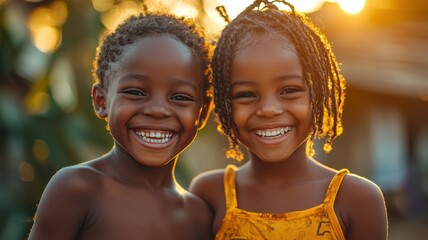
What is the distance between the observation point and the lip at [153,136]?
9.95 ft

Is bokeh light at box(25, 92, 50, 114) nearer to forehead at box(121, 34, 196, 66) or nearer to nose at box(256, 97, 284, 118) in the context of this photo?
forehead at box(121, 34, 196, 66)

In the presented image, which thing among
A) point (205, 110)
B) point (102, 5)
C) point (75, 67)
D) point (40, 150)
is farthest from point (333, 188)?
point (102, 5)

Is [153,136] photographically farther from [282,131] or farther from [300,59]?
[300,59]

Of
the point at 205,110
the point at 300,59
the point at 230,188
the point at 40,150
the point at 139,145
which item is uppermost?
the point at 300,59

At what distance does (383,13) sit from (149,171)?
7.83 m

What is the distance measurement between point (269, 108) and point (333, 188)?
0.46 m

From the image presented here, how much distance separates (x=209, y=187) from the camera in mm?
3414

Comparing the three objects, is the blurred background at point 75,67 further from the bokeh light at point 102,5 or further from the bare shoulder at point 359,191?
the bare shoulder at point 359,191

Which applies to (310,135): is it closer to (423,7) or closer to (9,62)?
(9,62)

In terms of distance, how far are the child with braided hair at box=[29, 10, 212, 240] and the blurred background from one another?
0.43 metres

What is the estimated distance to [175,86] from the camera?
304 cm

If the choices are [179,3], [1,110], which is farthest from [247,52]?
[1,110]

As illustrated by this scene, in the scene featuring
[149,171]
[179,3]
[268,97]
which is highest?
[179,3]

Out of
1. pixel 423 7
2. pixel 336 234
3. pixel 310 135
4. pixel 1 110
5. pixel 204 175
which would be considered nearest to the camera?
pixel 336 234
